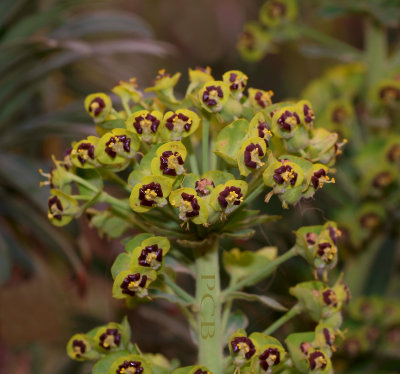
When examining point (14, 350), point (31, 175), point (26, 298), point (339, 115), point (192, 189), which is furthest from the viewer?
point (26, 298)

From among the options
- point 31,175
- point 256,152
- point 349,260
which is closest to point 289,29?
point 349,260

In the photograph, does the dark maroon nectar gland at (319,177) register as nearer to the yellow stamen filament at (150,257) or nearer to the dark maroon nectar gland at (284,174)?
the dark maroon nectar gland at (284,174)

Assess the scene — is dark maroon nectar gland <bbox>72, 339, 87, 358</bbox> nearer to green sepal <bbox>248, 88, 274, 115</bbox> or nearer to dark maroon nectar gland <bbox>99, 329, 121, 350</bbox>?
dark maroon nectar gland <bbox>99, 329, 121, 350</bbox>

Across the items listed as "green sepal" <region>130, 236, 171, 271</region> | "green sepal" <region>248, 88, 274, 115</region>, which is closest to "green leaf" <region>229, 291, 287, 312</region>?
"green sepal" <region>130, 236, 171, 271</region>

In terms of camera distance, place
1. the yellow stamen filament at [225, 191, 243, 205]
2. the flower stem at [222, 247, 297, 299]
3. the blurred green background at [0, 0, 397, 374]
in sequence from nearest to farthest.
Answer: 1. the yellow stamen filament at [225, 191, 243, 205]
2. the flower stem at [222, 247, 297, 299]
3. the blurred green background at [0, 0, 397, 374]

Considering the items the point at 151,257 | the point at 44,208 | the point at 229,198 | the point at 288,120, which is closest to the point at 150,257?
the point at 151,257

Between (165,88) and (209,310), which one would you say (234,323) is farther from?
(165,88)

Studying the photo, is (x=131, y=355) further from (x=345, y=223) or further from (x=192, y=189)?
(x=345, y=223)
